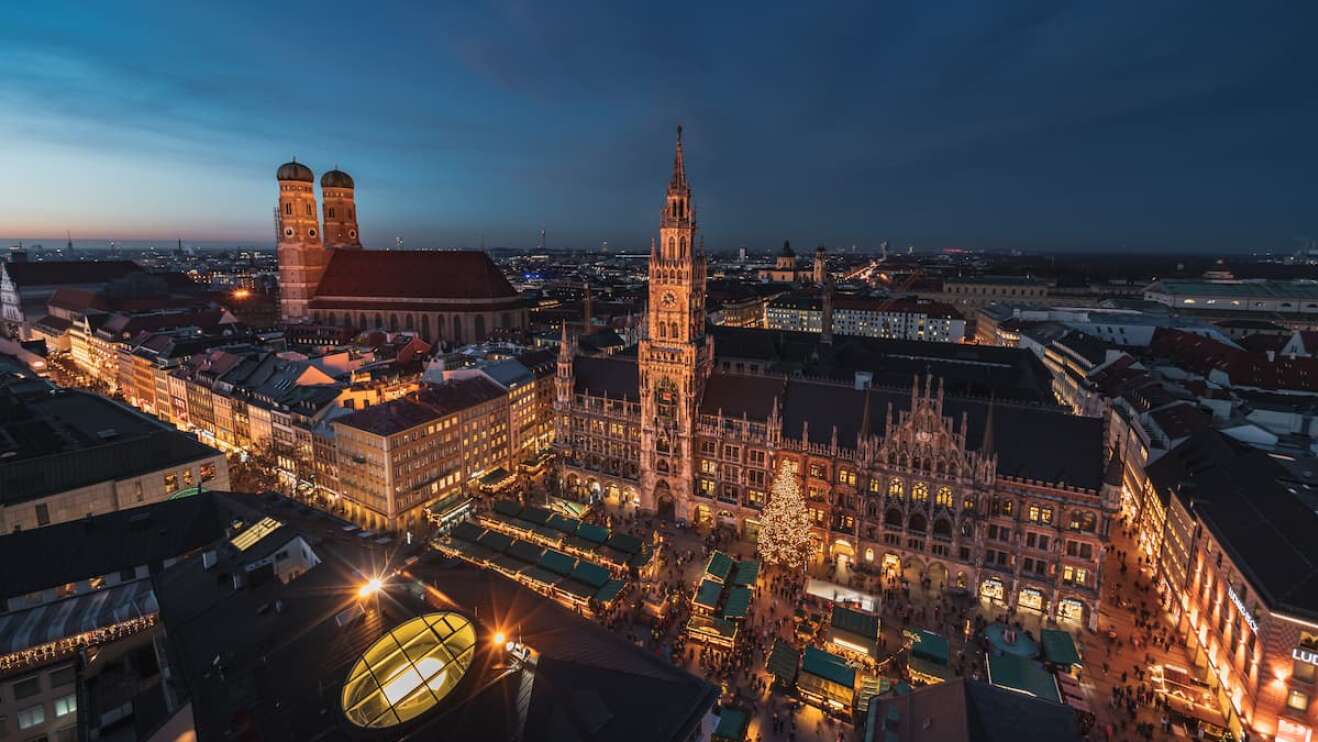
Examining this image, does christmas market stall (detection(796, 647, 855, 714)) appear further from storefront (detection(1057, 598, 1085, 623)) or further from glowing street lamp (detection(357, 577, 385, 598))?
glowing street lamp (detection(357, 577, 385, 598))

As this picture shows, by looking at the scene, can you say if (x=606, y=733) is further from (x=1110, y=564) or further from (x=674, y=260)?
(x=1110, y=564)

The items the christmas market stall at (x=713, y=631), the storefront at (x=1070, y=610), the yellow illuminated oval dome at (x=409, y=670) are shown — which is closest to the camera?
the yellow illuminated oval dome at (x=409, y=670)

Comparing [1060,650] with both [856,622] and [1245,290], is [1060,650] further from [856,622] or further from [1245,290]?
[1245,290]

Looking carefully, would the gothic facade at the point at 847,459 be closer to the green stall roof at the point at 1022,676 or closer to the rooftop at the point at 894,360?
the green stall roof at the point at 1022,676

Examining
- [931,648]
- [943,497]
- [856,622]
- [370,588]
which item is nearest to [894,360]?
[943,497]

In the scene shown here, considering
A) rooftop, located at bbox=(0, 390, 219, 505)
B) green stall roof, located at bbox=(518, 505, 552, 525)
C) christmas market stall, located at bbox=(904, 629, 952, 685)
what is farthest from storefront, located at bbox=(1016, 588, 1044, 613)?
rooftop, located at bbox=(0, 390, 219, 505)

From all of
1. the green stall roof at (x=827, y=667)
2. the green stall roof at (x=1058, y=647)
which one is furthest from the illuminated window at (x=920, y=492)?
the green stall roof at (x=827, y=667)

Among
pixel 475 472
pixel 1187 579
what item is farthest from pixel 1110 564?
pixel 475 472
